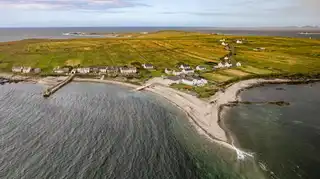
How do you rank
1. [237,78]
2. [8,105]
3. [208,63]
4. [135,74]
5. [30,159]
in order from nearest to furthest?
1. [30,159]
2. [8,105]
3. [237,78]
4. [135,74]
5. [208,63]

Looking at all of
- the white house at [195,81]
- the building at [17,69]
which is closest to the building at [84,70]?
the building at [17,69]

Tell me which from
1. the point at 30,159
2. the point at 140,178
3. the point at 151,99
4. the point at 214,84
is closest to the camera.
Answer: the point at 140,178

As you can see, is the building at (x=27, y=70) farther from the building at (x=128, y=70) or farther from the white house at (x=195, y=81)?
the white house at (x=195, y=81)

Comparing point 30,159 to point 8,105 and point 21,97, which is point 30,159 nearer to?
point 8,105

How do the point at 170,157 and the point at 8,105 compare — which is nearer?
the point at 170,157

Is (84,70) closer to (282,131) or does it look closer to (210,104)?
(210,104)

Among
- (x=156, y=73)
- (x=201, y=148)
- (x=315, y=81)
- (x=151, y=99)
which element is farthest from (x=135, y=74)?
(x=315, y=81)
